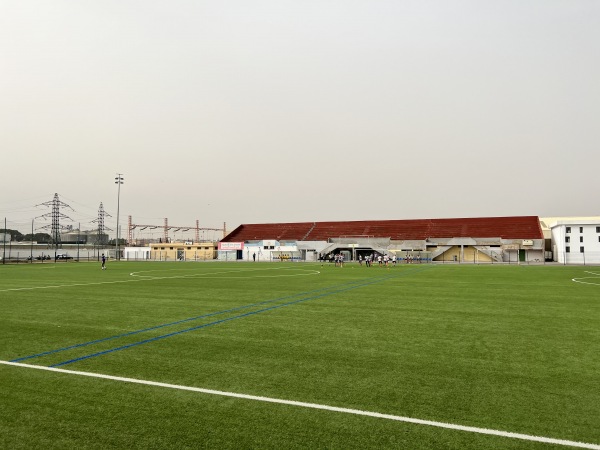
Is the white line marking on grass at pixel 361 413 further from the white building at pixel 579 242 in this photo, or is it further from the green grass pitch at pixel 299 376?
the white building at pixel 579 242

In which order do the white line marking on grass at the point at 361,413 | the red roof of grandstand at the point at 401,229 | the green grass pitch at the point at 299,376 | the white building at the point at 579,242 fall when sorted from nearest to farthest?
1. the white line marking on grass at the point at 361,413
2. the green grass pitch at the point at 299,376
3. the white building at the point at 579,242
4. the red roof of grandstand at the point at 401,229

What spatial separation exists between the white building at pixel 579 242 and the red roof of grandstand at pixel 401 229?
6.57m

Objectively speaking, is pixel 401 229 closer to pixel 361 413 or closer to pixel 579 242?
pixel 579 242

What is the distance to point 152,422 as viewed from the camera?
5016mm

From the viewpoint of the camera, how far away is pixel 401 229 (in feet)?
305

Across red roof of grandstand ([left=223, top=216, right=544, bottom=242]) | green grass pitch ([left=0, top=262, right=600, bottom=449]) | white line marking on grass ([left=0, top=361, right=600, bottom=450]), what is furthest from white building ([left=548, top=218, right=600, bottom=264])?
white line marking on grass ([left=0, top=361, right=600, bottom=450])

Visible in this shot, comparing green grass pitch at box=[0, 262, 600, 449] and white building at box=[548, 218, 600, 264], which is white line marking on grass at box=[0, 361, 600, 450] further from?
white building at box=[548, 218, 600, 264]

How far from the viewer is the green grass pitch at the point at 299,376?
4.70 metres

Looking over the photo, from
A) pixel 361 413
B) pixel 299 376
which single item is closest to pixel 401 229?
pixel 299 376

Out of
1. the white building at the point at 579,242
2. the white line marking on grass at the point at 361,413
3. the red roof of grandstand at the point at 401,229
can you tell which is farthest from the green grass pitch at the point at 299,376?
the red roof of grandstand at the point at 401,229

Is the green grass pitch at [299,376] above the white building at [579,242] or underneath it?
underneath

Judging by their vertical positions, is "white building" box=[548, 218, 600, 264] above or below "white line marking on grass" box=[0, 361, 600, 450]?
above

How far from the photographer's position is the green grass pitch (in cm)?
470

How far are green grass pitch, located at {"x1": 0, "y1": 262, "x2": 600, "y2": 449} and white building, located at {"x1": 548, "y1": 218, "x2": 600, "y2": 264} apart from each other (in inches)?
2550
